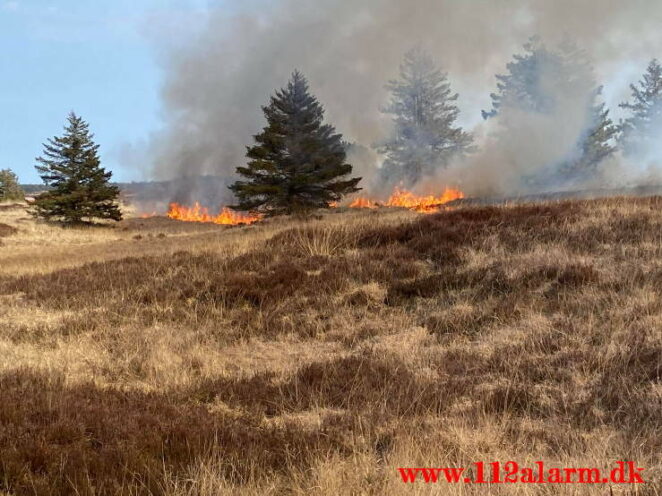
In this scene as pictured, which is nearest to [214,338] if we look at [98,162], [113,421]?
[113,421]

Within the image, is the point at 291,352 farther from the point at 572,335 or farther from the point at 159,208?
the point at 159,208

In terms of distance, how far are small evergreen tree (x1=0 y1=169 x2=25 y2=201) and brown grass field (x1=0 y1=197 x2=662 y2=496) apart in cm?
5279

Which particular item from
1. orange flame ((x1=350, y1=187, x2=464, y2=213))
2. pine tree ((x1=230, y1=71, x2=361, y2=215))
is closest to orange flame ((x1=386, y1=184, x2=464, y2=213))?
orange flame ((x1=350, y1=187, x2=464, y2=213))

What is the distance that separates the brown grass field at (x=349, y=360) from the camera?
10.2 feet

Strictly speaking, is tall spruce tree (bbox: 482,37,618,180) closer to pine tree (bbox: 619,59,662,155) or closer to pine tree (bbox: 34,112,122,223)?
pine tree (bbox: 619,59,662,155)

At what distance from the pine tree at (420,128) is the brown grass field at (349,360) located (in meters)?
36.6

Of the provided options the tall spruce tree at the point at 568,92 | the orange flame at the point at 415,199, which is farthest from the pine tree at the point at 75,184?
the tall spruce tree at the point at 568,92

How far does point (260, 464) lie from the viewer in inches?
125

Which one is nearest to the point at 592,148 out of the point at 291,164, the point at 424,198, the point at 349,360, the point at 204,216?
the point at 424,198

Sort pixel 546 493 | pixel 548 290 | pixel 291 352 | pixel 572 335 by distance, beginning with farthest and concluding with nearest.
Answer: pixel 548 290 → pixel 291 352 → pixel 572 335 → pixel 546 493

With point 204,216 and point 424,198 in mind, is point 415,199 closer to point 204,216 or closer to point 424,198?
point 424,198

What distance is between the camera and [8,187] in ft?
203

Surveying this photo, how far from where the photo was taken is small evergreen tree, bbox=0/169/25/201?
54.5 metres

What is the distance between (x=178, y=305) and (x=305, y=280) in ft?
7.95
